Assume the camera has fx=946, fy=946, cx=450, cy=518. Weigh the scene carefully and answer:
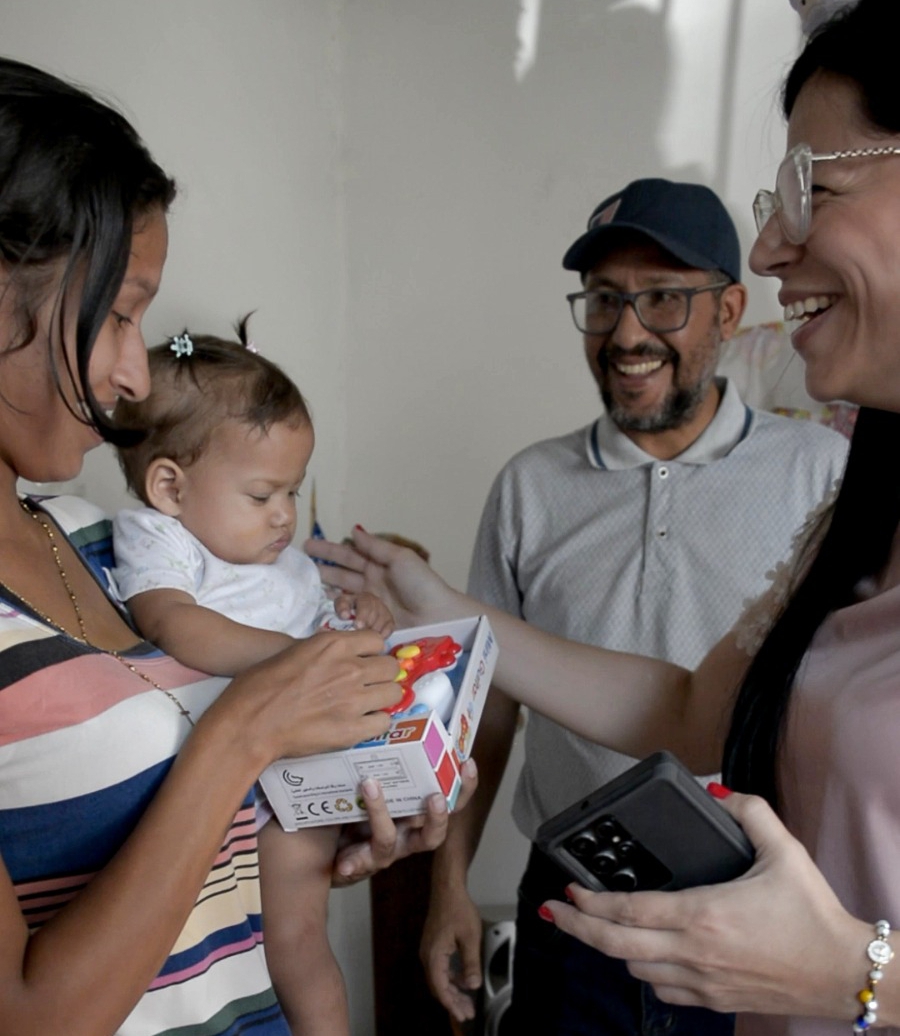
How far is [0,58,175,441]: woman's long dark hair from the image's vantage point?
0.78 metres

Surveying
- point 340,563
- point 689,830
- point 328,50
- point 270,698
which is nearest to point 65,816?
point 270,698

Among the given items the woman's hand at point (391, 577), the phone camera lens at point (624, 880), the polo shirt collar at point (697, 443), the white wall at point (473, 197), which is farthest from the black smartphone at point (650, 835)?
the white wall at point (473, 197)

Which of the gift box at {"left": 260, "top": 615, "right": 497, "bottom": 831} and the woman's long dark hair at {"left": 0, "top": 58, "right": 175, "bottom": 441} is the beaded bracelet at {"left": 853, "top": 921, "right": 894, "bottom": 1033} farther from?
the woman's long dark hair at {"left": 0, "top": 58, "right": 175, "bottom": 441}

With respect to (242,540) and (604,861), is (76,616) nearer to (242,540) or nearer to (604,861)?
(242,540)

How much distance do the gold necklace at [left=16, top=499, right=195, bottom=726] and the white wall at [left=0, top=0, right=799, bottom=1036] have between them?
120 cm

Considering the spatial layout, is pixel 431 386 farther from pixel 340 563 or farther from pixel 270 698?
pixel 270 698

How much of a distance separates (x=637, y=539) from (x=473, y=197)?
1.15 m

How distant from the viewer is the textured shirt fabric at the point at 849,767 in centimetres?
83

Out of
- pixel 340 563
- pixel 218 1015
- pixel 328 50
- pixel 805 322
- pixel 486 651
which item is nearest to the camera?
pixel 218 1015

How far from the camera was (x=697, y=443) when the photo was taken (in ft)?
5.72

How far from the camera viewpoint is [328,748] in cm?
91

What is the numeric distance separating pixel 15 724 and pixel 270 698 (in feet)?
0.75

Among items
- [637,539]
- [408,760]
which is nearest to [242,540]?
[408,760]

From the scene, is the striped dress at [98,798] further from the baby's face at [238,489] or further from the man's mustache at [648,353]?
the man's mustache at [648,353]
